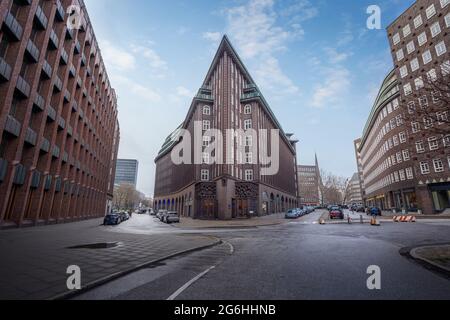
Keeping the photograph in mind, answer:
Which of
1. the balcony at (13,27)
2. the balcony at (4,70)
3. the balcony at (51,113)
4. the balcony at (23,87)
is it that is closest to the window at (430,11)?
the balcony at (13,27)

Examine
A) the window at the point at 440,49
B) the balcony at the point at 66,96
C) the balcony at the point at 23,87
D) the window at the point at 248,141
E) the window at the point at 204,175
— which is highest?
the window at the point at 440,49

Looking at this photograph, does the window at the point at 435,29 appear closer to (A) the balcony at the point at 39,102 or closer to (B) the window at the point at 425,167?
(B) the window at the point at 425,167

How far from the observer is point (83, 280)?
551 centimetres

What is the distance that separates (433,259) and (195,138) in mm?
44449

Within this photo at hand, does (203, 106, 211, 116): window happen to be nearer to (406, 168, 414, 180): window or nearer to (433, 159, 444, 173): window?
(406, 168, 414, 180): window

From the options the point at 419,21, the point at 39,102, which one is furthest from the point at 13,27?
the point at 419,21

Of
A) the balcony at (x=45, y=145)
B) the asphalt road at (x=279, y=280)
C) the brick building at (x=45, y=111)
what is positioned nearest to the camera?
the asphalt road at (x=279, y=280)

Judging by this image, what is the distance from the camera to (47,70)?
72.7 feet

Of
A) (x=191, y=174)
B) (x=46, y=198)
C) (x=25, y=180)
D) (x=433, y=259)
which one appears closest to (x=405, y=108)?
(x=433, y=259)

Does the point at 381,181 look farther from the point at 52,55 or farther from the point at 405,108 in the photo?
the point at 52,55

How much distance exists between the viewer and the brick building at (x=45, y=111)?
701 inches

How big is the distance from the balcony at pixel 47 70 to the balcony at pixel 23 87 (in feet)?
10.0

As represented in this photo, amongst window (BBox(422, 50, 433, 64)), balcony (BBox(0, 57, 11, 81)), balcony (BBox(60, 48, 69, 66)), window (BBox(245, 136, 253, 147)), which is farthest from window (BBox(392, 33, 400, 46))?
balcony (BBox(0, 57, 11, 81))

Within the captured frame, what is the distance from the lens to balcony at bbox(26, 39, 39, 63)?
19.2 m
